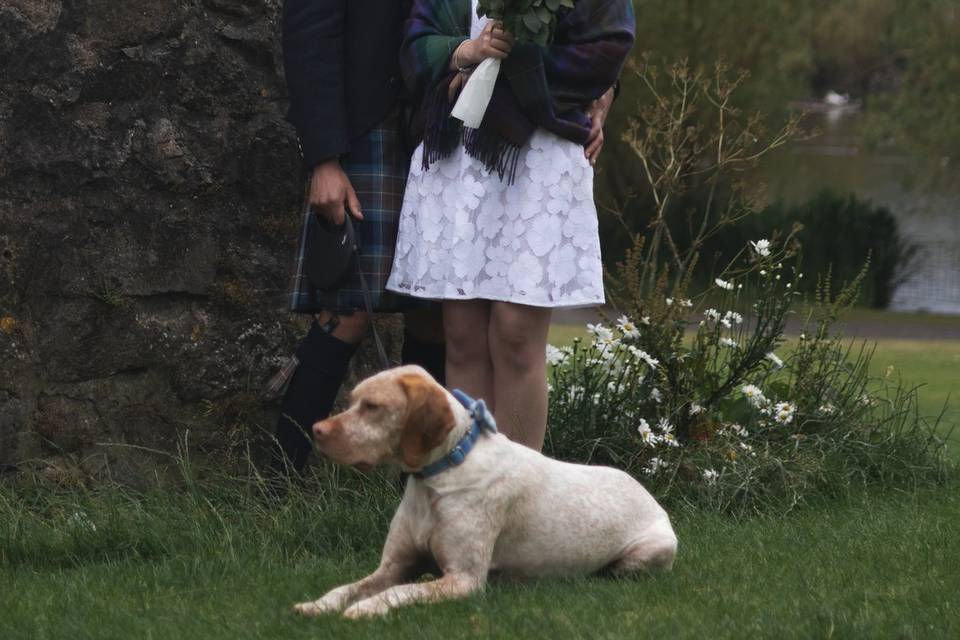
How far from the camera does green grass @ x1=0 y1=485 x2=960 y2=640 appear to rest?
365 centimetres

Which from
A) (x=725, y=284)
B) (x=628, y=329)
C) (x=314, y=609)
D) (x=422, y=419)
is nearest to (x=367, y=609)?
(x=314, y=609)

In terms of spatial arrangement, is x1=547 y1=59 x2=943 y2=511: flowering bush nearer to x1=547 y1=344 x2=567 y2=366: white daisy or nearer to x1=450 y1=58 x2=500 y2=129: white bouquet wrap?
x1=547 y1=344 x2=567 y2=366: white daisy

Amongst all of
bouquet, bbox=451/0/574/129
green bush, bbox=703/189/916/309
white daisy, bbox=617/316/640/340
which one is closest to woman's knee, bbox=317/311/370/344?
bouquet, bbox=451/0/574/129

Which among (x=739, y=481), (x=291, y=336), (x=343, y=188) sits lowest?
(x=739, y=481)

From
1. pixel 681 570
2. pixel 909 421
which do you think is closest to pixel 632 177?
pixel 909 421

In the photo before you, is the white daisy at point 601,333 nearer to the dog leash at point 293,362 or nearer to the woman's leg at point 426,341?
the woman's leg at point 426,341

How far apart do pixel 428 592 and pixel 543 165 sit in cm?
145

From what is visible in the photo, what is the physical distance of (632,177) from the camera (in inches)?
794

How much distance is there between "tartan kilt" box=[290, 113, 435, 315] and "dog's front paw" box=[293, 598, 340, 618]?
1.37m

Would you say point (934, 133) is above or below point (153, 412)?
above

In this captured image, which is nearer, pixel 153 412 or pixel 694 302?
pixel 153 412

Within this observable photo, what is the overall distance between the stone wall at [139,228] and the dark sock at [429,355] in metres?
0.50

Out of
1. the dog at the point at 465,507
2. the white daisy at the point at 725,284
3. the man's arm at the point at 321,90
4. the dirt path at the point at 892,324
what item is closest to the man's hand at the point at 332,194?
the man's arm at the point at 321,90

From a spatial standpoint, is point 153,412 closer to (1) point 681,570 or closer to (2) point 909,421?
(1) point 681,570
